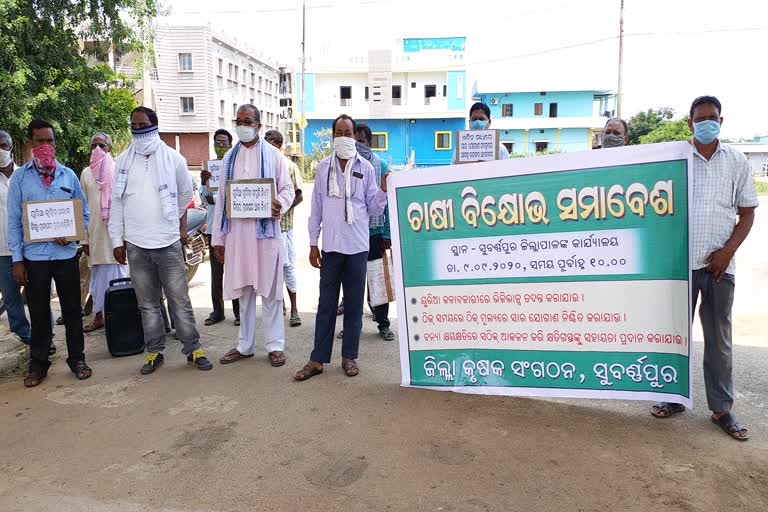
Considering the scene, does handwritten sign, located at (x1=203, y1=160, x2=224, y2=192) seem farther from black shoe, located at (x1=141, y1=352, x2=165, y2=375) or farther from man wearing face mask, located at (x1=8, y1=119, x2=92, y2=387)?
black shoe, located at (x1=141, y1=352, x2=165, y2=375)

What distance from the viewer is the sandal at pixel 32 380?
180 inches

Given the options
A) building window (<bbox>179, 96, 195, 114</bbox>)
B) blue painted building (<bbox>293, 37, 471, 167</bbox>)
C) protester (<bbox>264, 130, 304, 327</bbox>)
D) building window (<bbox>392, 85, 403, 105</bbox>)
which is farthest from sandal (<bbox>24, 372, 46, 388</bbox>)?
building window (<bbox>179, 96, 195, 114</bbox>)

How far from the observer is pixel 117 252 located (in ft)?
15.7

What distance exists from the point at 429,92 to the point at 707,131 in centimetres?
3778

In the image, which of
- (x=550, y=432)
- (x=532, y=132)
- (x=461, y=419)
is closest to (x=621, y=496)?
(x=550, y=432)

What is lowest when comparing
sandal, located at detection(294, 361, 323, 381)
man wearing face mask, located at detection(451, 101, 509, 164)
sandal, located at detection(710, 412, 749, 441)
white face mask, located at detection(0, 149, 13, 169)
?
sandal, located at detection(710, 412, 749, 441)

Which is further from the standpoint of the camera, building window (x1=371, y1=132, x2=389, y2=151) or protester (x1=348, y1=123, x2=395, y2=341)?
building window (x1=371, y1=132, x2=389, y2=151)

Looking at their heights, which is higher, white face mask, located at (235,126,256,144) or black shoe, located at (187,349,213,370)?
white face mask, located at (235,126,256,144)

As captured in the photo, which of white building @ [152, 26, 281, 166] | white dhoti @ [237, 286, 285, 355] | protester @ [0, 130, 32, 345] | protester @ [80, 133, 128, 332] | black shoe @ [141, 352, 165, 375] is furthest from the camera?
white building @ [152, 26, 281, 166]

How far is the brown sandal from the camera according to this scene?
501cm

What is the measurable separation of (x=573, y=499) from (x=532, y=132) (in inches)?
1674

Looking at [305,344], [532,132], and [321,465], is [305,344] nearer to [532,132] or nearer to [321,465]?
[321,465]

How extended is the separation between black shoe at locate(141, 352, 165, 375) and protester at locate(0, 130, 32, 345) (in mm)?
1297

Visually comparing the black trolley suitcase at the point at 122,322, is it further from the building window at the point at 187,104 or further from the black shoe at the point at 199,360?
the building window at the point at 187,104
